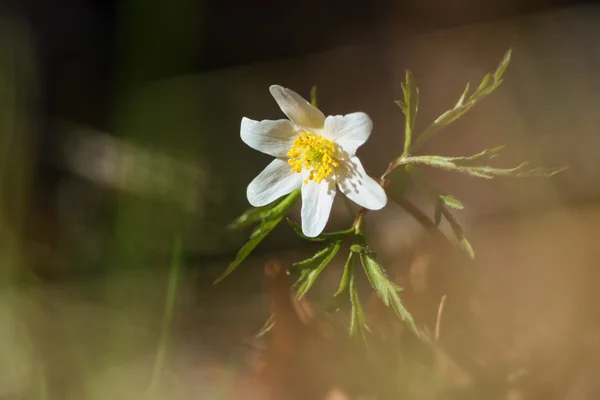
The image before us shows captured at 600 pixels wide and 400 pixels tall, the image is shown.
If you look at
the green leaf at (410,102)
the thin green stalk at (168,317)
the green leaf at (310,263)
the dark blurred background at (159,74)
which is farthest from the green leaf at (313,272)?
the dark blurred background at (159,74)

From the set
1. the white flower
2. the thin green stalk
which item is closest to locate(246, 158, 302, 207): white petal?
the white flower

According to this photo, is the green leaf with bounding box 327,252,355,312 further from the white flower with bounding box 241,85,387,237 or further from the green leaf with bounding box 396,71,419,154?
the green leaf with bounding box 396,71,419,154

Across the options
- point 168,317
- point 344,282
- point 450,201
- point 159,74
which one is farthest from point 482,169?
point 159,74

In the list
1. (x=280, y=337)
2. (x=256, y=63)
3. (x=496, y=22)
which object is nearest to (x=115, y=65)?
(x=256, y=63)

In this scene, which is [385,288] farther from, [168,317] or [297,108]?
[168,317]

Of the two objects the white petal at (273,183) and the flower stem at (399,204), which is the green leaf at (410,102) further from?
the white petal at (273,183)
